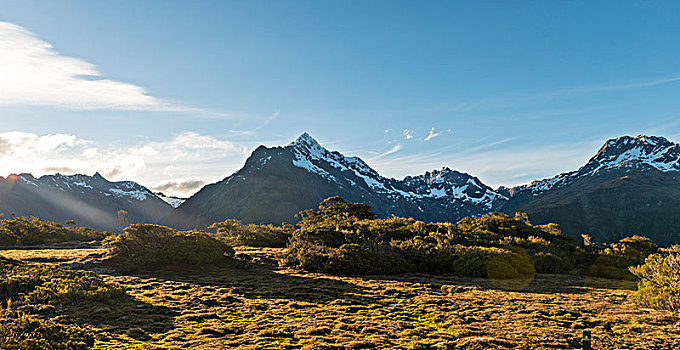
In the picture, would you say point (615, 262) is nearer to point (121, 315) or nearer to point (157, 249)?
point (121, 315)

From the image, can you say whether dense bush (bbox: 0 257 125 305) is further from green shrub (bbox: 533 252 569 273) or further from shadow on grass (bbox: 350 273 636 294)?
green shrub (bbox: 533 252 569 273)

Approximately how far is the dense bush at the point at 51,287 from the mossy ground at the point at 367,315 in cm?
52

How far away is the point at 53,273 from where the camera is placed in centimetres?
1375

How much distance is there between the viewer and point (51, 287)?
39.3 ft

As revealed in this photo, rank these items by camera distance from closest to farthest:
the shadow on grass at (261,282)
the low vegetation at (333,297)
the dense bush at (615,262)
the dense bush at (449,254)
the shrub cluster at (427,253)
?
the low vegetation at (333,297), the shadow on grass at (261,282), the shrub cluster at (427,253), the dense bush at (449,254), the dense bush at (615,262)

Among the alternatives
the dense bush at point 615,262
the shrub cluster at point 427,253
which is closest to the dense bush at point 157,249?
the shrub cluster at point 427,253

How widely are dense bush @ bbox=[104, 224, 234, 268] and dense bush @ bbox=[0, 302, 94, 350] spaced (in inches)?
534

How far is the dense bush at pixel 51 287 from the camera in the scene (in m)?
11.3

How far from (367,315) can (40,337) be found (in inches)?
306

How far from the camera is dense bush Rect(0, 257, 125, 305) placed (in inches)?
444

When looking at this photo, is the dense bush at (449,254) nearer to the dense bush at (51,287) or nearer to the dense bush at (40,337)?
the dense bush at (51,287)

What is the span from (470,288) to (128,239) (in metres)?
19.5

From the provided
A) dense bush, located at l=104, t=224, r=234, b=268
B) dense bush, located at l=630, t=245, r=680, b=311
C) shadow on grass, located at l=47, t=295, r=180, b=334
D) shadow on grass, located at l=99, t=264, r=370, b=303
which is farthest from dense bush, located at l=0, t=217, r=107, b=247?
dense bush, located at l=630, t=245, r=680, b=311

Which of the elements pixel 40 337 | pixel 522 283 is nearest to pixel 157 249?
pixel 40 337
